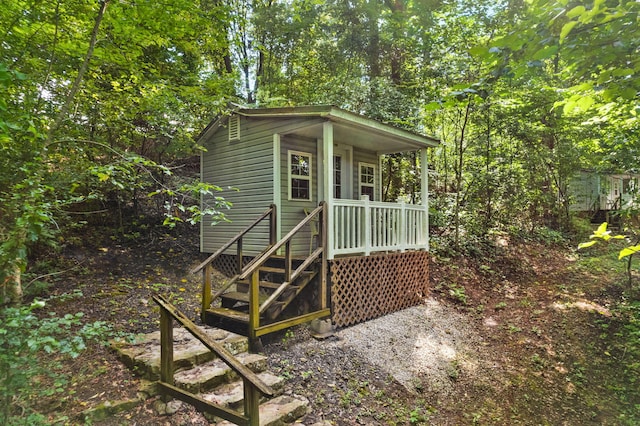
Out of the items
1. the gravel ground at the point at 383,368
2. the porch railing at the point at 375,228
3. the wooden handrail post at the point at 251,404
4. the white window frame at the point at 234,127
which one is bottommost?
the gravel ground at the point at 383,368

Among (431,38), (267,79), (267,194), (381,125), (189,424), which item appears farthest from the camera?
(267,79)

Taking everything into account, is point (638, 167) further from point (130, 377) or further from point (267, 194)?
point (130, 377)

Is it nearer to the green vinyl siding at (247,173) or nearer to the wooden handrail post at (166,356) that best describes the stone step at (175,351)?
the wooden handrail post at (166,356)

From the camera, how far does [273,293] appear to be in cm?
530

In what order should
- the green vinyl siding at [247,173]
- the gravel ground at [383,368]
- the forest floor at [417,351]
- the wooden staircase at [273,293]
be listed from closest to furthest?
1. the forest floor at [417,351]
2. the gravel ground at [383,368]
3. the wooden staircase at [273,293]
4. the green vinyl siding at [247,173]

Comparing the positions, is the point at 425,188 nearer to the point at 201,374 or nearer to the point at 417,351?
the point at 417,351

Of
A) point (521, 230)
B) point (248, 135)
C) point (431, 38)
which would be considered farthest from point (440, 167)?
point (248, 135)

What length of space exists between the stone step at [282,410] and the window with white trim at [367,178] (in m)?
6.12

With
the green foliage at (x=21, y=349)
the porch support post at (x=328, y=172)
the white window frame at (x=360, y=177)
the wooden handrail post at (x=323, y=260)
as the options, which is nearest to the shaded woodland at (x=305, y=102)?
the green foliage at (x=21, y=349)

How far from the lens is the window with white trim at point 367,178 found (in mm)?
9266

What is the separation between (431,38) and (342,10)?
337 cm

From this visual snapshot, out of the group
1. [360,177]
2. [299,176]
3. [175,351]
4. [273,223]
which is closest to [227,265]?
[273,223]

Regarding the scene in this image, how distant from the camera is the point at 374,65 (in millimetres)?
13320

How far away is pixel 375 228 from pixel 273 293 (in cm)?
265
